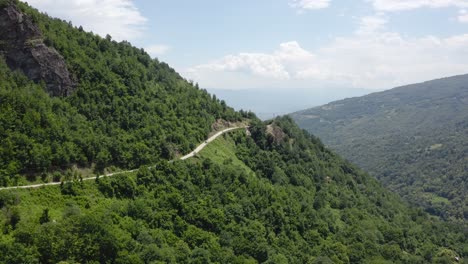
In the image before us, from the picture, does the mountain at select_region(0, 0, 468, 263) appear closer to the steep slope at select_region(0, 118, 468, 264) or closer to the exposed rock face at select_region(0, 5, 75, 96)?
the steep slope at select_region(0, 118, 468, 264)

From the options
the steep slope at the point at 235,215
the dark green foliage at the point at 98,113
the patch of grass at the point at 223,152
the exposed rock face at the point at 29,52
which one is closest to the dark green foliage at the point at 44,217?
the steep slope at the point at 235,215

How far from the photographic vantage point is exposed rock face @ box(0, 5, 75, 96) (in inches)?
3971

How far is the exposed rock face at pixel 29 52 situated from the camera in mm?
100875

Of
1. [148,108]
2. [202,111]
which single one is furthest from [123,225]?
[202,111]

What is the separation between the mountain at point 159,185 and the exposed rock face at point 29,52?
63.1 inches

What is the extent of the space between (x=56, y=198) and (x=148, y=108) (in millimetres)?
51394

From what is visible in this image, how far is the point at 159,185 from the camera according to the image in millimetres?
94688

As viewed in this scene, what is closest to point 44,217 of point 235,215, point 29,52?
point 235,215

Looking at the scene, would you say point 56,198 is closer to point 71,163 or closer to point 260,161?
point 71,163

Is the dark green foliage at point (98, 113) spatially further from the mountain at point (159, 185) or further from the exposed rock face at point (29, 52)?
the exposed rock face at point (29, 52)

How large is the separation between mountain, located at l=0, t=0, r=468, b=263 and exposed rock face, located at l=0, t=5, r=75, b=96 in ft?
5.26

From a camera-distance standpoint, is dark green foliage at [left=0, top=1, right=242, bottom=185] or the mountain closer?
the mountain

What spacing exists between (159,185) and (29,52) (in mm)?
46760

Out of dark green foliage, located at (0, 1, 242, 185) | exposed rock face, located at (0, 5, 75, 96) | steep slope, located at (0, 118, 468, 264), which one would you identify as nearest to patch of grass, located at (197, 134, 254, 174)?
steep slope, located at (0, 118, 468, 264)
